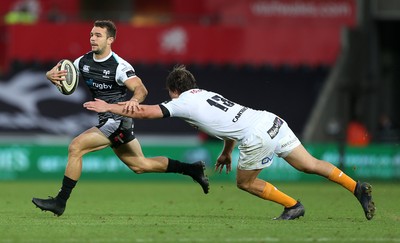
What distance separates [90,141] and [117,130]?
39 centimetres

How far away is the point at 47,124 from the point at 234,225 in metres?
15.7

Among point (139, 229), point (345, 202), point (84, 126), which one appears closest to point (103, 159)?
point (84, 126)

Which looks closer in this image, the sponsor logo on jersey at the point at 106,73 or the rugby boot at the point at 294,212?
the rugby boot at the point at 294,212

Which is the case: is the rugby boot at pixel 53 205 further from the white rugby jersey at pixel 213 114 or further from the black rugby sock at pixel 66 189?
the white rugby jersey at pixel 213 114

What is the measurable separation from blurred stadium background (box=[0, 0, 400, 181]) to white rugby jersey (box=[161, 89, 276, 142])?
13.3 metres

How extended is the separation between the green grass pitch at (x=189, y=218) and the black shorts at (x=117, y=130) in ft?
3.22

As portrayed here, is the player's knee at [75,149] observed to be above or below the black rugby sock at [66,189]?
above

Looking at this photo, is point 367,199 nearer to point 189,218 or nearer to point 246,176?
point 246,176

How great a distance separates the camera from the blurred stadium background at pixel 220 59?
26547mm

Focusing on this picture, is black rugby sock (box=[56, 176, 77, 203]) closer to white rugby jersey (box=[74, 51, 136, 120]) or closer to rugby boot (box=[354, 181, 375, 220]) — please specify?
white rugby jersey (box=[74, 51, 136, 120])

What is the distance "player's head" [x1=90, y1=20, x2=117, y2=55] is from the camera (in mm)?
12883

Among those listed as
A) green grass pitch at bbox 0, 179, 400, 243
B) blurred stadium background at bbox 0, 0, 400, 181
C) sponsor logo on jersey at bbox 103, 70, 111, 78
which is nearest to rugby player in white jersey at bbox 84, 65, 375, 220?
green grass pitch at bbox 0, 179, 400, 243

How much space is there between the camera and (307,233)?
11.0 meters

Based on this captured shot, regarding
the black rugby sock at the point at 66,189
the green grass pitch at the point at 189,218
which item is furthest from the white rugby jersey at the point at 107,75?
the green grass pitch at the point at 189,218
